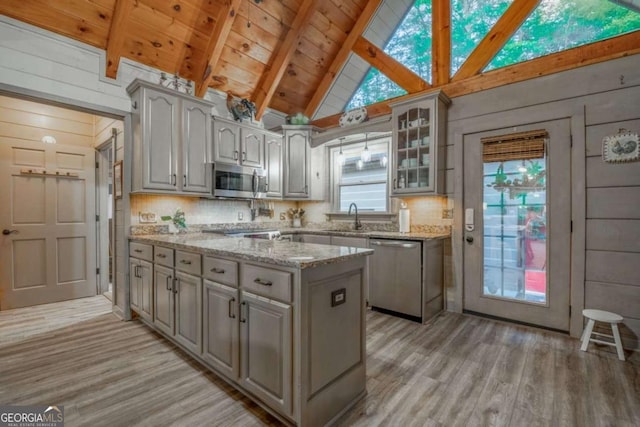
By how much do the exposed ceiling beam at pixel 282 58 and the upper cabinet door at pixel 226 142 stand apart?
79 centimetres

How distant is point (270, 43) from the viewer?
4148 millimetres

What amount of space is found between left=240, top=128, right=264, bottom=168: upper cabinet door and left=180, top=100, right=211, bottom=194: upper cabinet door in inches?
21.1

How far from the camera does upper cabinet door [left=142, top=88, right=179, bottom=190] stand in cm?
313

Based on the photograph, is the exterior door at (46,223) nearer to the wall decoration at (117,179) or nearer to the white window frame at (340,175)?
the wall decoration at (117,179)

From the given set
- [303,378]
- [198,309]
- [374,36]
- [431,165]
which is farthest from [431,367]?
[374,36]

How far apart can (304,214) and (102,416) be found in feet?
12.5

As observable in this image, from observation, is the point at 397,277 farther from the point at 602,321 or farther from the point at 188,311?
the point at 188,311

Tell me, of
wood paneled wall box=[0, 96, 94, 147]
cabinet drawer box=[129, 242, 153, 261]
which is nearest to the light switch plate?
cabinet drawer box=[129, 242, 153, 261]

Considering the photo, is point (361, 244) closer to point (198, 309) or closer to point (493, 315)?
point (493, 315)

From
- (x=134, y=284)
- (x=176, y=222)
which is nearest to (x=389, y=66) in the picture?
(x=176, y=222)

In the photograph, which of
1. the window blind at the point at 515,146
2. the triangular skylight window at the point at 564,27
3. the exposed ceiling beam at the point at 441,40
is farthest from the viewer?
the exposed ceiling beam at the point at 441,40

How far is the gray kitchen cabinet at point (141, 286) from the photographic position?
2887 millimetres

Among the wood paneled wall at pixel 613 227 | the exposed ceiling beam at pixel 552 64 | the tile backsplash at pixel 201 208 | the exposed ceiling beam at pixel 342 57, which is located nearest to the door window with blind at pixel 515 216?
the wood paneled wall at pixel 613 227

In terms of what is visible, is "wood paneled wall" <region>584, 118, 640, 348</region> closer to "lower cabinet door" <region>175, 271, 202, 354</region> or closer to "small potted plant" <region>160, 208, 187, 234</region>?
"lower cabinet door" <region>175, 271, 202, 354</region>
